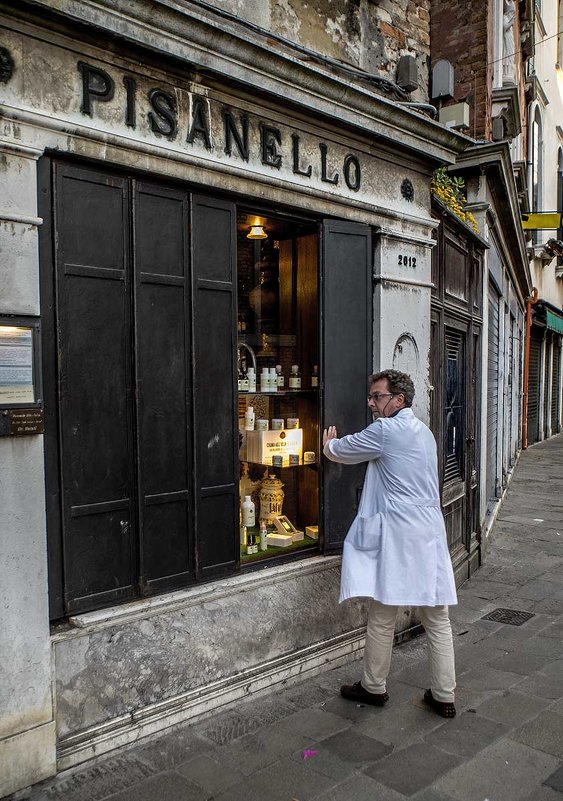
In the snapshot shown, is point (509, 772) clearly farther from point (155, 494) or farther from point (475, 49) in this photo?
point (475, 49)

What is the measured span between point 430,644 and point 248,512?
154 centimetres

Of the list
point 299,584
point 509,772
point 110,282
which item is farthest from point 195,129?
point 509,772

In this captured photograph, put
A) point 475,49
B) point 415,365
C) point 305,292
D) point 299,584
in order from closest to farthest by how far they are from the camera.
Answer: point 299,584
point 305,292
point 415,365
point 475,49

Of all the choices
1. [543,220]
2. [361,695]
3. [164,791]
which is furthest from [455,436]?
[543,220]

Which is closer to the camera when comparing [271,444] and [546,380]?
[271,444]

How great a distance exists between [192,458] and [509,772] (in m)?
2.36

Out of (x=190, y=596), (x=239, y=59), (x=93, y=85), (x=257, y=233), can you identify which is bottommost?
(x=190, y=596)

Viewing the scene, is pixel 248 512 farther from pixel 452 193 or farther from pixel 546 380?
pixel 546 380

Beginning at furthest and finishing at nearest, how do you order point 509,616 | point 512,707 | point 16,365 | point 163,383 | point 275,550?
point 509,616 < point 275,550 < point 512,707 < point 163,383 < point 16,365

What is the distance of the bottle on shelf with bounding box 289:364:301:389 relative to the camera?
5184 millimetres

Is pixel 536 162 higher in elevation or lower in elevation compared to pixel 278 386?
higher

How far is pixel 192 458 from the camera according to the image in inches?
164

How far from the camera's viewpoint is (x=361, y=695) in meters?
4.31

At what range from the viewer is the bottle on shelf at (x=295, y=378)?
17.0 ft
